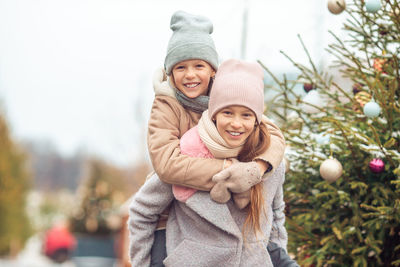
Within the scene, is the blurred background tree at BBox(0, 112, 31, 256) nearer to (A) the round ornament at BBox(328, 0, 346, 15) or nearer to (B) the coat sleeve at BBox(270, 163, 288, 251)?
(A) the round ornament at BBox(328, 0, 346, 15)

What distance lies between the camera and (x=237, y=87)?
2.24 meters

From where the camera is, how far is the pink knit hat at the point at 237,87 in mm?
2234

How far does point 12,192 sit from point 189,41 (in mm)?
16734

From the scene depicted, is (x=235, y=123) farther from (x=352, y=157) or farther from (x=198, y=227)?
(x=352, y=157)

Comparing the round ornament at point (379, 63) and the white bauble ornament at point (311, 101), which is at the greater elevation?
the round ornament at point (379, 63)

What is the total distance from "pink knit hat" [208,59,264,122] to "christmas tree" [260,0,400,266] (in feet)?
2.92

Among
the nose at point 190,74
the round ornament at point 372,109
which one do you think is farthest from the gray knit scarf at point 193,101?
the round ornament at point 372,109

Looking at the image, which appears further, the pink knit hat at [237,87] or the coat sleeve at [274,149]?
the coat sleeve at [274,149]

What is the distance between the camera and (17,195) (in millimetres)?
17891

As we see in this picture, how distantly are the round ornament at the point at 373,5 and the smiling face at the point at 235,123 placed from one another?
4.29 ft

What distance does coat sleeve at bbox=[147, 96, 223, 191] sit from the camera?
228cm

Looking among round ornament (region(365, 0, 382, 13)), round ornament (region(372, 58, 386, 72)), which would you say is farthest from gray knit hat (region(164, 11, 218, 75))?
round ornament (region(372, 58, 386, 72))

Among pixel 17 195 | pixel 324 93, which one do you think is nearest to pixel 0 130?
pixel 17 195

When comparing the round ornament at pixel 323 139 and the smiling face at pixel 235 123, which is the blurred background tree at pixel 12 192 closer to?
the round ornament at pixel 323 139
